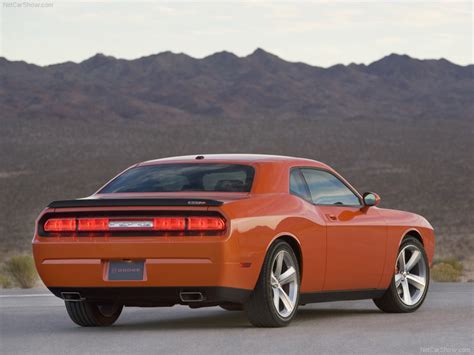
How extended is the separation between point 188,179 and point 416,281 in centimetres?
303

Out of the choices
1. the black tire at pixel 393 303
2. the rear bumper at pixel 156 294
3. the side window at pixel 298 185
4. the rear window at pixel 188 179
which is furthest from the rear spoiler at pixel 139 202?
the black tire at pixel 393 303

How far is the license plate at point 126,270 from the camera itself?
9758 millimetres

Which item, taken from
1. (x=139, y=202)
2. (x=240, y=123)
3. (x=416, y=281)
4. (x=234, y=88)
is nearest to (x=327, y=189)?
(x=416, y=281)

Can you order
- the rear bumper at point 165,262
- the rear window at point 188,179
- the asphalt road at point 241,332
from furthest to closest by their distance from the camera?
the rear window at point 188,179 → the rear bumper at point 165,262 → the asphalt road at point 241,332

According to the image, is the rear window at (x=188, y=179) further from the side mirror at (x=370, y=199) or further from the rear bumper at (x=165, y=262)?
the side mirror at (x=370, y=199)

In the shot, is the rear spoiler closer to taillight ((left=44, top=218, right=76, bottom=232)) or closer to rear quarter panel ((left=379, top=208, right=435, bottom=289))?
taillight ((left=44, top=218, right=76, bottom=232))

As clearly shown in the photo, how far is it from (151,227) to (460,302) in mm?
4977

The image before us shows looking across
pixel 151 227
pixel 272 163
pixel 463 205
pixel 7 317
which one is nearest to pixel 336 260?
pixel 272 163

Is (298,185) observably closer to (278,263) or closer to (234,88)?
(278,263)

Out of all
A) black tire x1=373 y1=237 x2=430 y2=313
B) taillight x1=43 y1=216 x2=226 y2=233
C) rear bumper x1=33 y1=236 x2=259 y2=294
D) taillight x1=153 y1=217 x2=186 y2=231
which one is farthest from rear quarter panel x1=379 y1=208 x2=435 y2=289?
taillight x1=153 y1=217 x2=186 y2=231

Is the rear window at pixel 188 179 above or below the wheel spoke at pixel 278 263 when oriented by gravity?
above

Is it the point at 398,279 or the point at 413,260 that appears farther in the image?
the point at 413,260

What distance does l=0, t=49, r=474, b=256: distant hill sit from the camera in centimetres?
6162

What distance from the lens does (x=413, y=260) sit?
1245 cm
